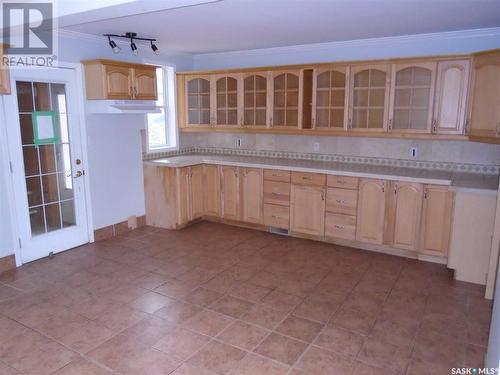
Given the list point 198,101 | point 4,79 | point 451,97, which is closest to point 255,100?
point 198,101

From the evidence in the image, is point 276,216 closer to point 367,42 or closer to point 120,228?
point 120,228

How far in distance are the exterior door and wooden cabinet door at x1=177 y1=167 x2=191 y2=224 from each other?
45.1 inches

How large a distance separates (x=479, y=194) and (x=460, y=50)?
5.63 feet

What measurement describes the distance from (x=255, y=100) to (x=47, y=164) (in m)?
2.66

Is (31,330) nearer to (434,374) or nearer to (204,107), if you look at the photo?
(434,374)

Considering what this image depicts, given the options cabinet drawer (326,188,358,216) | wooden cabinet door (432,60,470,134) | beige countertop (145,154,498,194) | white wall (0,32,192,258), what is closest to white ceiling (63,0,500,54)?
white wall (0,32,192,258)

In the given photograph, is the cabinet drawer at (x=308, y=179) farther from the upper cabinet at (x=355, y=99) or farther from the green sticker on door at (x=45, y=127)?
the green sticker on door at (x=45, y=127)

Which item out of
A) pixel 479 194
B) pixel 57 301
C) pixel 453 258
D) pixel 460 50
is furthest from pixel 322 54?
pixel 57 301

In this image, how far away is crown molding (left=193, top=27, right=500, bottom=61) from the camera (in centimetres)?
410

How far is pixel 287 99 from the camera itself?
5012mm

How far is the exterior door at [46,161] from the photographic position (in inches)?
153

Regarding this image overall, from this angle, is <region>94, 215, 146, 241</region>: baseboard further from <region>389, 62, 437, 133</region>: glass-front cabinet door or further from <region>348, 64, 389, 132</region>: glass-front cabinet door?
<region>389, 62, 437, 133</region>: glass-front cabinet door

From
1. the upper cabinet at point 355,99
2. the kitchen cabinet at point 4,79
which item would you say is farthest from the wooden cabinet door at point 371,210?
the kitchen cabinet at point 4,79

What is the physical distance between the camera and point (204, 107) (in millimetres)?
5672
